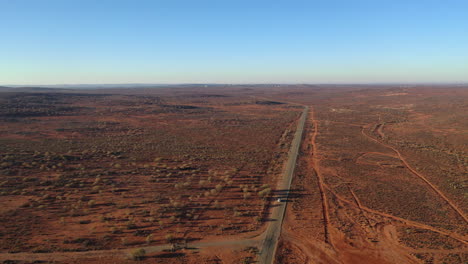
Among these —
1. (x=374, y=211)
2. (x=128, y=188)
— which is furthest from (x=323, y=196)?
(x=128, y=188)

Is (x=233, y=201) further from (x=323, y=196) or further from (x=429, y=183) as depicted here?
(x=429, y=183)

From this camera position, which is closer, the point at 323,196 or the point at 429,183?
the point at 323,196

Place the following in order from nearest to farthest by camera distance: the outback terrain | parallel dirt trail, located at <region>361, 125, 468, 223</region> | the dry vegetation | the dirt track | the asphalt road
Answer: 1. the dirt track
2. the asphalt road
3. the outback terrain
4. the dry vegetation
5. parallel dirt trail, located at <region>361, 125, 468, 223</region>

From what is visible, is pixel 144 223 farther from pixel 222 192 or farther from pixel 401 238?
pixel 401 238

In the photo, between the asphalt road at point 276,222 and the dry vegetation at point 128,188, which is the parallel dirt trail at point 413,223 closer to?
the asphalt road at point 276,222

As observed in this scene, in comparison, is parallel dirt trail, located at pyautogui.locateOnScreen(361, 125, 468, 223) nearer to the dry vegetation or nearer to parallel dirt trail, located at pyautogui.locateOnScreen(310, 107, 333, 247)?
parallel dirt trail, located at pyautogui.locateOnScreen(310, 107, 333, 247)

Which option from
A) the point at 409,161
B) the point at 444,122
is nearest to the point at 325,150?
the point at 409,161

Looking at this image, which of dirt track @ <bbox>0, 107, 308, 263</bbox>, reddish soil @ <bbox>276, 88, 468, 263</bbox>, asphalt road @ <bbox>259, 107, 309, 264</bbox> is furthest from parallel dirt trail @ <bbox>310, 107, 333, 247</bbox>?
dirt track @ <bbox>0, 107, 308, 263</bbox>

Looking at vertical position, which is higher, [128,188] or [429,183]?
[128,188]

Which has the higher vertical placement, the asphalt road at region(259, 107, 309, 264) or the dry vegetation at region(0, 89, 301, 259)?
the dry vegetation at region(0, 89, 301, 259)

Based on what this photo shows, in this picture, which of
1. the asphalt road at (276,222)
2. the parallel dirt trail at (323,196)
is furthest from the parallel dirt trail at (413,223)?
the asphalt road at (276,222)

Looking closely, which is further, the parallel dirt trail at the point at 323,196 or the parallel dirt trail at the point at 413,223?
the parallel dirt trail at the point at 323,196

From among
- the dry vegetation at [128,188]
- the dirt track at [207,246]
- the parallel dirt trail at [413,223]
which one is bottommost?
the parallel dirt trail at [413,223]
